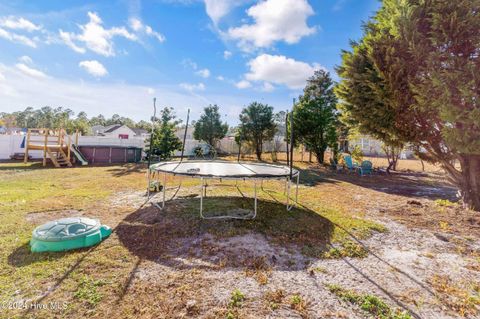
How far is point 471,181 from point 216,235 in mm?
6773

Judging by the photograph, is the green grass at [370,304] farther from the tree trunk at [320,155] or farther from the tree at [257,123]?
the tree at [257,123]

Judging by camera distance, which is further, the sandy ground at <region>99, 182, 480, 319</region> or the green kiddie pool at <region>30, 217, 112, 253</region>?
the green kiddie pool at <region>30, 217, 112, 253</region>

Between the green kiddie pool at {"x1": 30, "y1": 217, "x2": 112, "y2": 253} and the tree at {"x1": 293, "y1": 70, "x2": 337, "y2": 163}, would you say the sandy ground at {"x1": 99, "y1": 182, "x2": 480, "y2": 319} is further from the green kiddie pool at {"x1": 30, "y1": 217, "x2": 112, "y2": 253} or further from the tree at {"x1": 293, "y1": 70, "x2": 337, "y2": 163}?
the tree at {"x1": 293, "y1": 70, "x2": 337, "y2": 163}

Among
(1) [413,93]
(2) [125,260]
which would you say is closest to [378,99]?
(1) [413,93]

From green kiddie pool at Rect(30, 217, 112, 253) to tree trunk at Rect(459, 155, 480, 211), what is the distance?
8324 millimetres

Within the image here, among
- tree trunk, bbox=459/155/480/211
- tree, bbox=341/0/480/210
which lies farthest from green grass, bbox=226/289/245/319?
tree trunk, bbox=459/155/480/211

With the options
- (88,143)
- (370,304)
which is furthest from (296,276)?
(88,143)

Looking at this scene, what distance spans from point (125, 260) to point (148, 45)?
8314 millimetres

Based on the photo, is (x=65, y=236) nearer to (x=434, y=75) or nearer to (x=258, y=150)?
(x=434, y=75)

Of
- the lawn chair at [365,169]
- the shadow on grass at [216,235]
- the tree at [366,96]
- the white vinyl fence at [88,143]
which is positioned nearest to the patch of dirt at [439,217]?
the shadow on grass at [216,235]

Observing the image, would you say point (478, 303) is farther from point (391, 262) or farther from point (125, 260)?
point (125, 260)

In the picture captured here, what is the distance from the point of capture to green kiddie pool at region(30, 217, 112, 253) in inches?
118

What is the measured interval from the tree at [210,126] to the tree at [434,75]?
1469 cm

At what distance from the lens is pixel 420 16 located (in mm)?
5562
